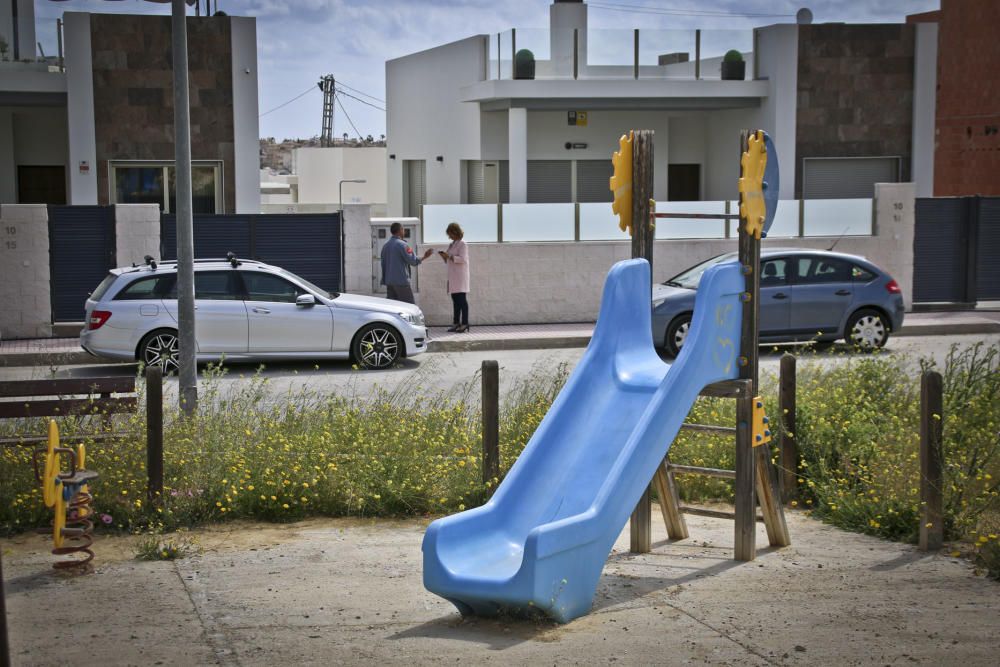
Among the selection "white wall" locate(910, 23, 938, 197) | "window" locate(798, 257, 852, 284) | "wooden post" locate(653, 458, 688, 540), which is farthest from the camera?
"white wall" locate(910, 23, 938, 197)

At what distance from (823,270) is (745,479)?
12115 mm

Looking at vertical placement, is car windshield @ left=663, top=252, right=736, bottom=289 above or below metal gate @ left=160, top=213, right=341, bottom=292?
below

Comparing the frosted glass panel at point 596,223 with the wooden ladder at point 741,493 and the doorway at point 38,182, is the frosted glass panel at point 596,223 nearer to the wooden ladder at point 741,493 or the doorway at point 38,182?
the doorway at point 38,182

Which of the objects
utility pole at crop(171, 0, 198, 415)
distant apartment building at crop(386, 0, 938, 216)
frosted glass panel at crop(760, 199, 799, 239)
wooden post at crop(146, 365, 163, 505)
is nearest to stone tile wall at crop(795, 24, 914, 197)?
distant apartment building at crop(386, 0, 938, 216)

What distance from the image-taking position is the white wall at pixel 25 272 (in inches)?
839

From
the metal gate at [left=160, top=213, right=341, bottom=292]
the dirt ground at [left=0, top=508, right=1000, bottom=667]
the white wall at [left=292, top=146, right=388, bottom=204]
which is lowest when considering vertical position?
the dirt ground at [left=0, top=508, right=1000, bottom=667]

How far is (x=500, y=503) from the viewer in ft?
25.1

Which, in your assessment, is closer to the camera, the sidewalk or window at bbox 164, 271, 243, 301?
window at bbox 164, 271, 243, 301

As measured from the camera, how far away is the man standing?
69.6ft

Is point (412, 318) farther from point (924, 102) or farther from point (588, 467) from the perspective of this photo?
point (924, 102)

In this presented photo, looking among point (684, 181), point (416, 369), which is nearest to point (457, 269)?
point (416, 369)

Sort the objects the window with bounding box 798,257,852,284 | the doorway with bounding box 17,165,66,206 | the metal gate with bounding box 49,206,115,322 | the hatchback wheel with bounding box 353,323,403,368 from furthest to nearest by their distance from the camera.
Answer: the doorway with bounding box 17,165,66,206, the metal gate with bounding box 49,206,115,322, the window with bounding box 798,257,852,284, the hatchback wheel with bounding box 353,323,403,368

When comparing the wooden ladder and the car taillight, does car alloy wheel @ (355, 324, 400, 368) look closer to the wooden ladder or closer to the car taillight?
the car taillight

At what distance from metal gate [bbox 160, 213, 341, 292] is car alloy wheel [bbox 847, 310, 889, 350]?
9.08m
